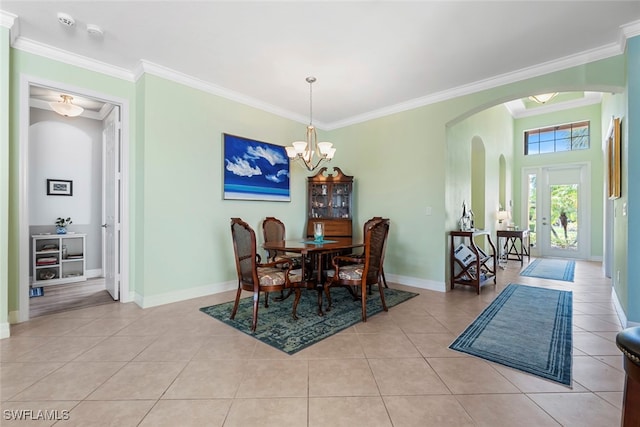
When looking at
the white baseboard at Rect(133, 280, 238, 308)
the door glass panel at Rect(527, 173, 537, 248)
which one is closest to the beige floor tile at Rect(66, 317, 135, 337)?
the white baseboard at Rect(133, 280, 238, 308)

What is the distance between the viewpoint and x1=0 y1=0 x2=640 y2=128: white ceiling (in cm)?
232

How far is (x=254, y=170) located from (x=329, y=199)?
4.57ft

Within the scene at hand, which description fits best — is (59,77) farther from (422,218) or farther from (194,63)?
(422,218)

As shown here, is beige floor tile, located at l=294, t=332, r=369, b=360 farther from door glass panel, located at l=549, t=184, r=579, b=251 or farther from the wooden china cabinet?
door glass panel, located at l=549, t=184, r=579, b=251

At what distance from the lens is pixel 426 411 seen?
1554mm

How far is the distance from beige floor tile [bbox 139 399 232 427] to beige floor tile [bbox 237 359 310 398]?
150 millimetres

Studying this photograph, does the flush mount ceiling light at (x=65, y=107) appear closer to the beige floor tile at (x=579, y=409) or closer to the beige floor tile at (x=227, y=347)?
the beige floor tile at (x=227, y=347)

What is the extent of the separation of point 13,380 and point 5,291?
3.36 feet

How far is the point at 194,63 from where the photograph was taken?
3.19 m

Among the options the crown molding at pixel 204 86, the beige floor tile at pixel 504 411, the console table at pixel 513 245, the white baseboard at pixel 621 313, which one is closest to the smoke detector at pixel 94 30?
the crown molding at pixel 204 86

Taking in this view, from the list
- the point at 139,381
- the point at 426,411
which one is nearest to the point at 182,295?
the point at 139,381

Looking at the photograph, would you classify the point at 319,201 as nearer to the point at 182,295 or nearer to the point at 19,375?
the point at 182,295

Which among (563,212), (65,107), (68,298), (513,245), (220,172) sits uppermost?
(65,107)

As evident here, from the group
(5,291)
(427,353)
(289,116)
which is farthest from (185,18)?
(427,353)
